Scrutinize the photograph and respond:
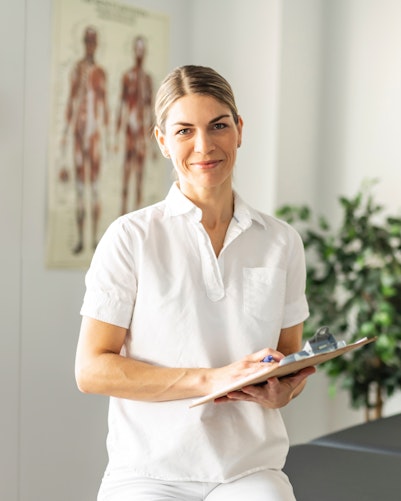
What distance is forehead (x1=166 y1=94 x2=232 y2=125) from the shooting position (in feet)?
5.77

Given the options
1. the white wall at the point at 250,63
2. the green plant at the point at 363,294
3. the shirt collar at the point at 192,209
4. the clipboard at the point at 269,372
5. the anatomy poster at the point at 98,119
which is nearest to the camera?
the clipboard at the point at 269,372

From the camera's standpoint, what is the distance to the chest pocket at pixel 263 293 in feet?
5.85

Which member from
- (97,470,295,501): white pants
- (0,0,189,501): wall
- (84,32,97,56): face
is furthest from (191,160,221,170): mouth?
(84,32,97,56): face

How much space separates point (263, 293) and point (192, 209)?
9.1 inches

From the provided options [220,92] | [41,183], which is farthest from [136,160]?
[220,92]

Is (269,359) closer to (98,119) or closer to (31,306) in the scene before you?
(31,306)

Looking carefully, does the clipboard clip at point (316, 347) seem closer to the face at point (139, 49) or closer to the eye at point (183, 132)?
the eye at point (183, 132)

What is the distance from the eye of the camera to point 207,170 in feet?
5.83

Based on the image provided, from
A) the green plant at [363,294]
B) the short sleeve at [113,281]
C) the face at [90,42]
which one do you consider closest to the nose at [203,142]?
the short sleeve at [113,281]

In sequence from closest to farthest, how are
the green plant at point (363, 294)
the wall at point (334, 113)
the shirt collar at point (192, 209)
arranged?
the shirt collar at point (192, 209) < the green plant at point (363, 294) < the wall at point (334, 113)

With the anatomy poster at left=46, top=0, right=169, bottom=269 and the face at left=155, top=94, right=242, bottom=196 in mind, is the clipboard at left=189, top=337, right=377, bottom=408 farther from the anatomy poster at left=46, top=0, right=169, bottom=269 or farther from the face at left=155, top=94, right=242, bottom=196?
the anatomy poster at left=46, top=0, right=169, bottom=269

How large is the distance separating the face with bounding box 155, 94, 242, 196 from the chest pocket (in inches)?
8.3

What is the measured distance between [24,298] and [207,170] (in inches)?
70.3

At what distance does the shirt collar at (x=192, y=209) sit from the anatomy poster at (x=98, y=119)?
1704mm
